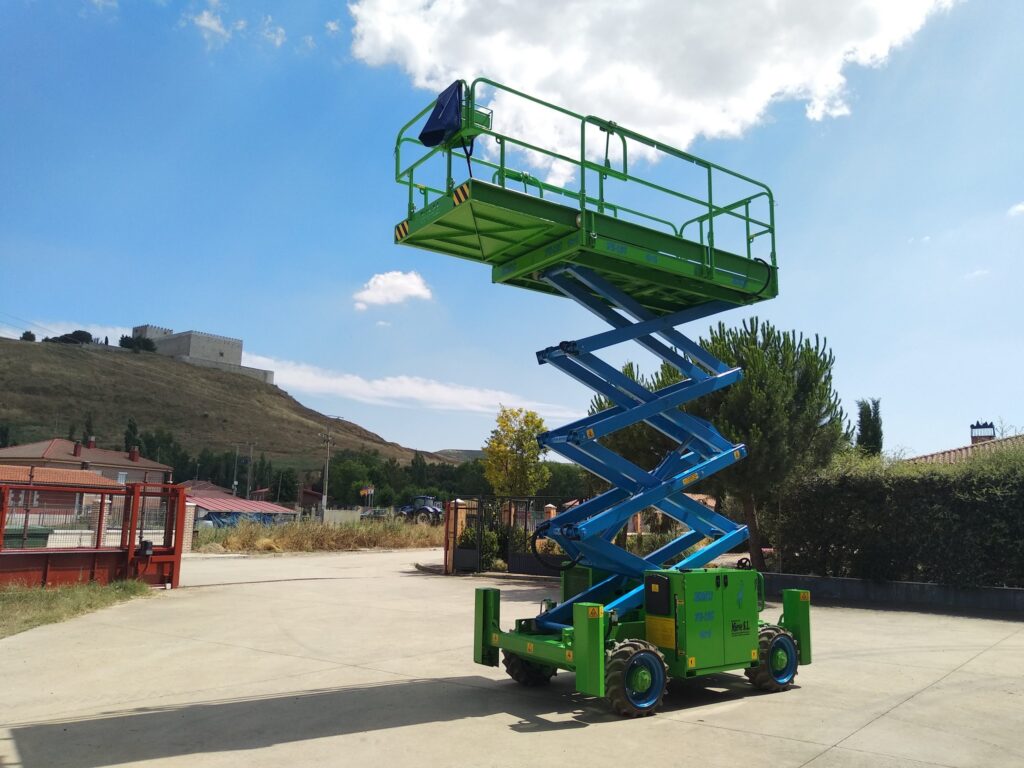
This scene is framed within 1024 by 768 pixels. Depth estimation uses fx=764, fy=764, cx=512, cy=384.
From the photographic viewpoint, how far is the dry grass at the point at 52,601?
11922 mm

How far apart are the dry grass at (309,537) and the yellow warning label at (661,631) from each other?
2684 cm

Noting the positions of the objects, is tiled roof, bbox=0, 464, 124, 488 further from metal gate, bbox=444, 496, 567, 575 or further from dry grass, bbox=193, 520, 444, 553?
metal gate, bbox=444, 496, 567, 575

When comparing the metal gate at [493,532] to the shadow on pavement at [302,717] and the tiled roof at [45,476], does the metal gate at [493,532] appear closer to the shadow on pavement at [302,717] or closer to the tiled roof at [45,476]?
the tiled roof at [45,476]

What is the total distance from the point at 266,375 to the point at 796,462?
587ft

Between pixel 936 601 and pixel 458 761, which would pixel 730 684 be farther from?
pixel 936 601

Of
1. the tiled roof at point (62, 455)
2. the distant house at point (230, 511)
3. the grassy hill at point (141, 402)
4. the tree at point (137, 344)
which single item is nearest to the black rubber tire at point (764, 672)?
the distant house at point (230, 511)

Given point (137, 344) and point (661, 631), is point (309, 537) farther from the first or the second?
point (137, 344)

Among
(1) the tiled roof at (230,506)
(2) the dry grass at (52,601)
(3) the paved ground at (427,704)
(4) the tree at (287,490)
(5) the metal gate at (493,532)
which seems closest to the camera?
(3) the paved ground at (427,704)

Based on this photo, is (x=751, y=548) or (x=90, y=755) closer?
(x=90, y=755)

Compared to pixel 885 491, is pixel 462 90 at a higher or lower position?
higher

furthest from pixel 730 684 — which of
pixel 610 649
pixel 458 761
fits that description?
pixel 458 761

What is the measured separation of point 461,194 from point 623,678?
4473 millimetres

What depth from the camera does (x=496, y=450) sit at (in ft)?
85.8

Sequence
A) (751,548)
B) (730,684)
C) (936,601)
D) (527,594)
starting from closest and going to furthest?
(730,684)
(936,601)
(527,594)
(751,548)
